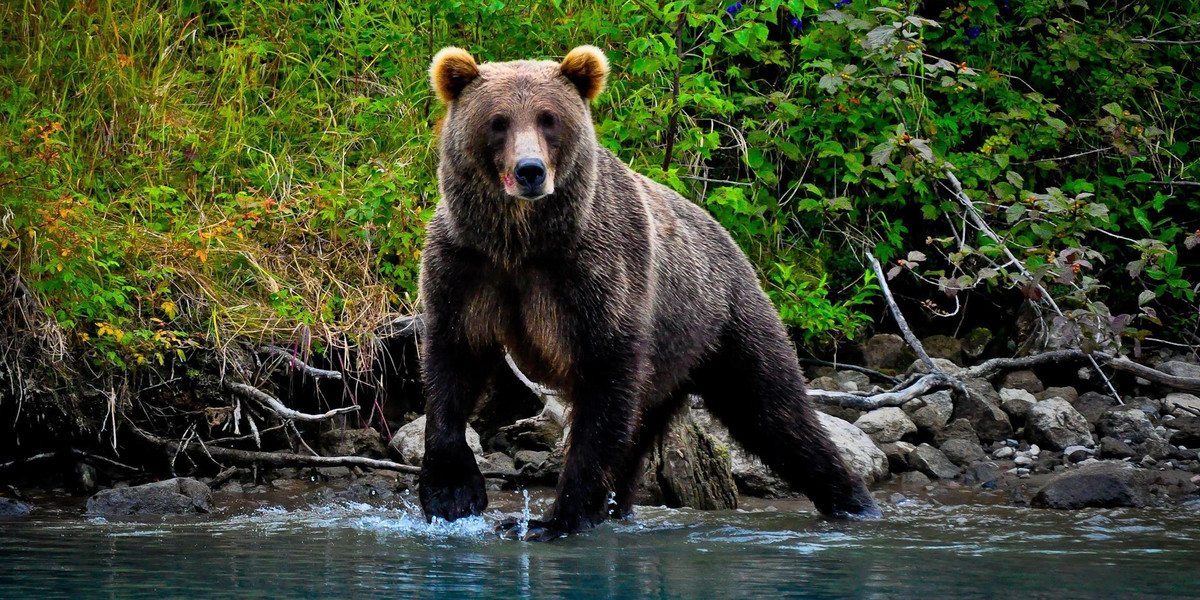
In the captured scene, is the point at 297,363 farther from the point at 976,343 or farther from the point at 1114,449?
the point at 976,343

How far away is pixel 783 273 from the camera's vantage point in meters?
7.92

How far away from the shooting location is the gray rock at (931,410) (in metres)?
7.86

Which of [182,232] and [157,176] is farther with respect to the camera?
[157,176]

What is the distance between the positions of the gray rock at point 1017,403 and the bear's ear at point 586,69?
3.97 m

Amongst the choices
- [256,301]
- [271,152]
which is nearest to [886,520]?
[256,301]

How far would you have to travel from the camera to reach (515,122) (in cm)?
493

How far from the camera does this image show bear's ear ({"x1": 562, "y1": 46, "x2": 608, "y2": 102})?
17.0 feet

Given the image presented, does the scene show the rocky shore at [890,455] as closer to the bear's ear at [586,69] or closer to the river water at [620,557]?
the river water at [620,557]

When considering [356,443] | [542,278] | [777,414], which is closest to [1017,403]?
[777,414]

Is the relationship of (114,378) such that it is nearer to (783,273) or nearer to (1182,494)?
(783,273)

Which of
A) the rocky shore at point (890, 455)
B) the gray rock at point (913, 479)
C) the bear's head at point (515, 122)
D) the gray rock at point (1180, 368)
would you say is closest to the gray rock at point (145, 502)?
the rocky shore at point (890, 455)

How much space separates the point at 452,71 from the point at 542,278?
0.85 metres

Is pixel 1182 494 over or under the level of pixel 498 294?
under

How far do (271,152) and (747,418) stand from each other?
3539 millimetres
